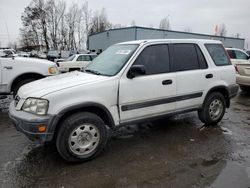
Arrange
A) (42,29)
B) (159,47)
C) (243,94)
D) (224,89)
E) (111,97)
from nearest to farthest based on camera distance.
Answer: (111,97)
(159,47)
(224,89)
(243,94)
(42,29)

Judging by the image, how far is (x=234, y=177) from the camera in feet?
9.74

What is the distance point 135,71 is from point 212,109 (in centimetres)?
234

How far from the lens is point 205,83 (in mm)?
4523

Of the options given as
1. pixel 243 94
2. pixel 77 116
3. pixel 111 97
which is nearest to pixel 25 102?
pixel 77 116

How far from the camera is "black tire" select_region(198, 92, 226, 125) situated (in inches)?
185

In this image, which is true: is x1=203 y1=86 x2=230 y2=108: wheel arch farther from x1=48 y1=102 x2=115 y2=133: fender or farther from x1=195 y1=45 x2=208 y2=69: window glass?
x1=48 y1=102 x2=115 y2=133: fender

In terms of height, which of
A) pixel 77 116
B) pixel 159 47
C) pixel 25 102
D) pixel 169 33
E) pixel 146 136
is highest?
pixel 169 33

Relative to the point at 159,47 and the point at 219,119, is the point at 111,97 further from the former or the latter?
the point at 219,119

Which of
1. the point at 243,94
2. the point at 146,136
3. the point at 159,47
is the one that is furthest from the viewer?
the point at 243,94

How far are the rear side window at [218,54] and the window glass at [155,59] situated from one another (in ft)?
3.96

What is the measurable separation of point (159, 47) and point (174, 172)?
87.5 inches

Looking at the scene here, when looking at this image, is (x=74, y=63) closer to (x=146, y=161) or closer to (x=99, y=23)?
(x=146, y=161)

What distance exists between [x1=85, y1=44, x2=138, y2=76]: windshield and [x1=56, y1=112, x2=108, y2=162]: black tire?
84 centimetres

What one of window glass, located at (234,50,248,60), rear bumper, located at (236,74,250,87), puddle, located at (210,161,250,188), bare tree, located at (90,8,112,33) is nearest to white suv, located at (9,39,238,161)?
puddle, located at (210,161,250,188)
